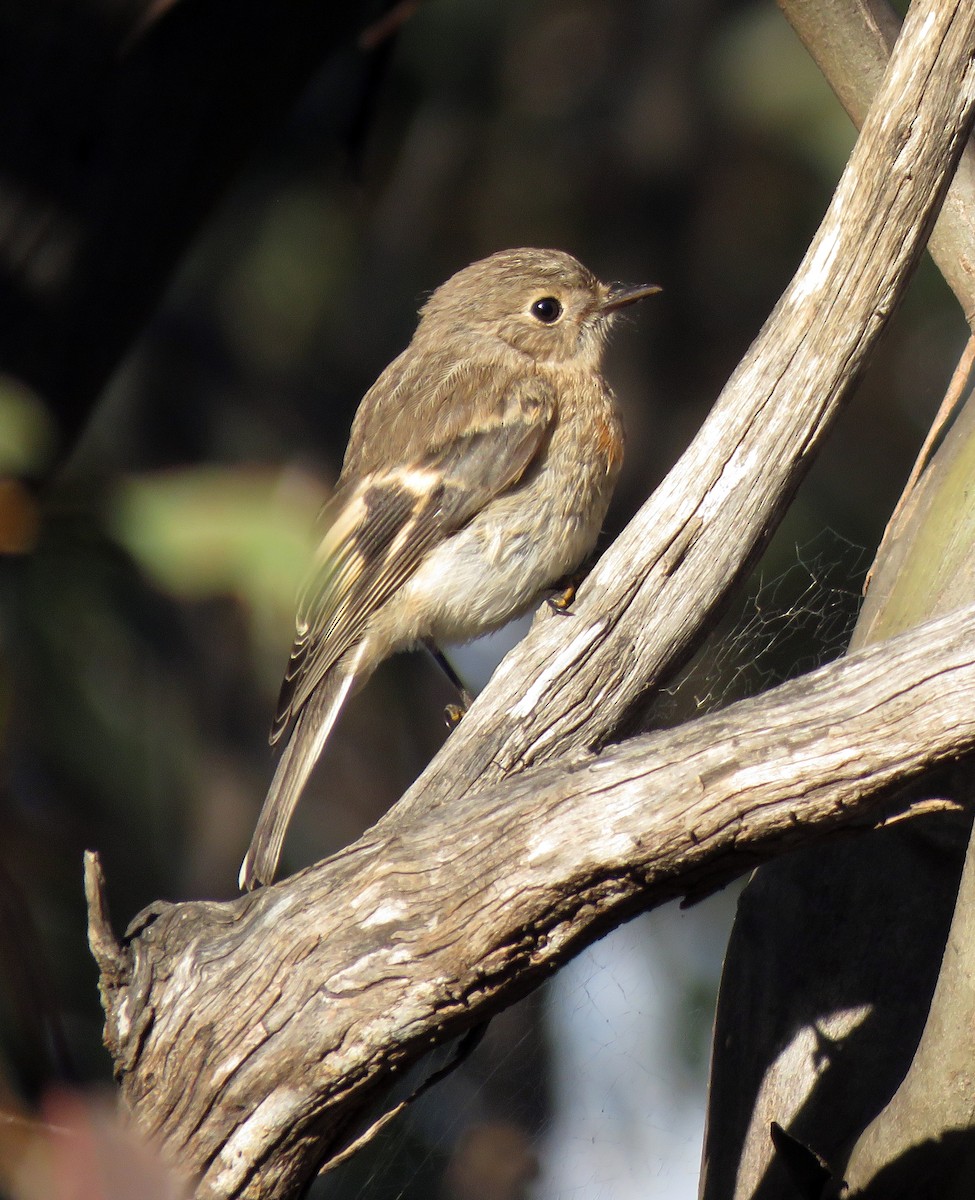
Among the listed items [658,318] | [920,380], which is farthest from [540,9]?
[920,380]

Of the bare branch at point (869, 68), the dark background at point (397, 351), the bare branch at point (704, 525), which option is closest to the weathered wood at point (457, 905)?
the bare branch at point (704, 525)

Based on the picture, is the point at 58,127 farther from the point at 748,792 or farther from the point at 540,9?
the point at 540,9

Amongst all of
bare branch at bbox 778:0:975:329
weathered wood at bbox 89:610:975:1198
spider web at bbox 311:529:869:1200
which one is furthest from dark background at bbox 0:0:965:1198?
weathered wood at bbox 89:610:975:1198

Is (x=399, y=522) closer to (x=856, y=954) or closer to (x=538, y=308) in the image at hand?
(x=538, y=308)

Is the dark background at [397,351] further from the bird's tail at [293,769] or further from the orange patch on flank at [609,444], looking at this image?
the bird's tail at [293,769]

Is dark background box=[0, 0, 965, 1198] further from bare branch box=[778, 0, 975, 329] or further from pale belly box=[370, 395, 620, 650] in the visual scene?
bare branch box=[778, 0, 975, 329]

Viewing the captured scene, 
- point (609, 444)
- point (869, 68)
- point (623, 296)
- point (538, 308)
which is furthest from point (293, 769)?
point (869, 68)
